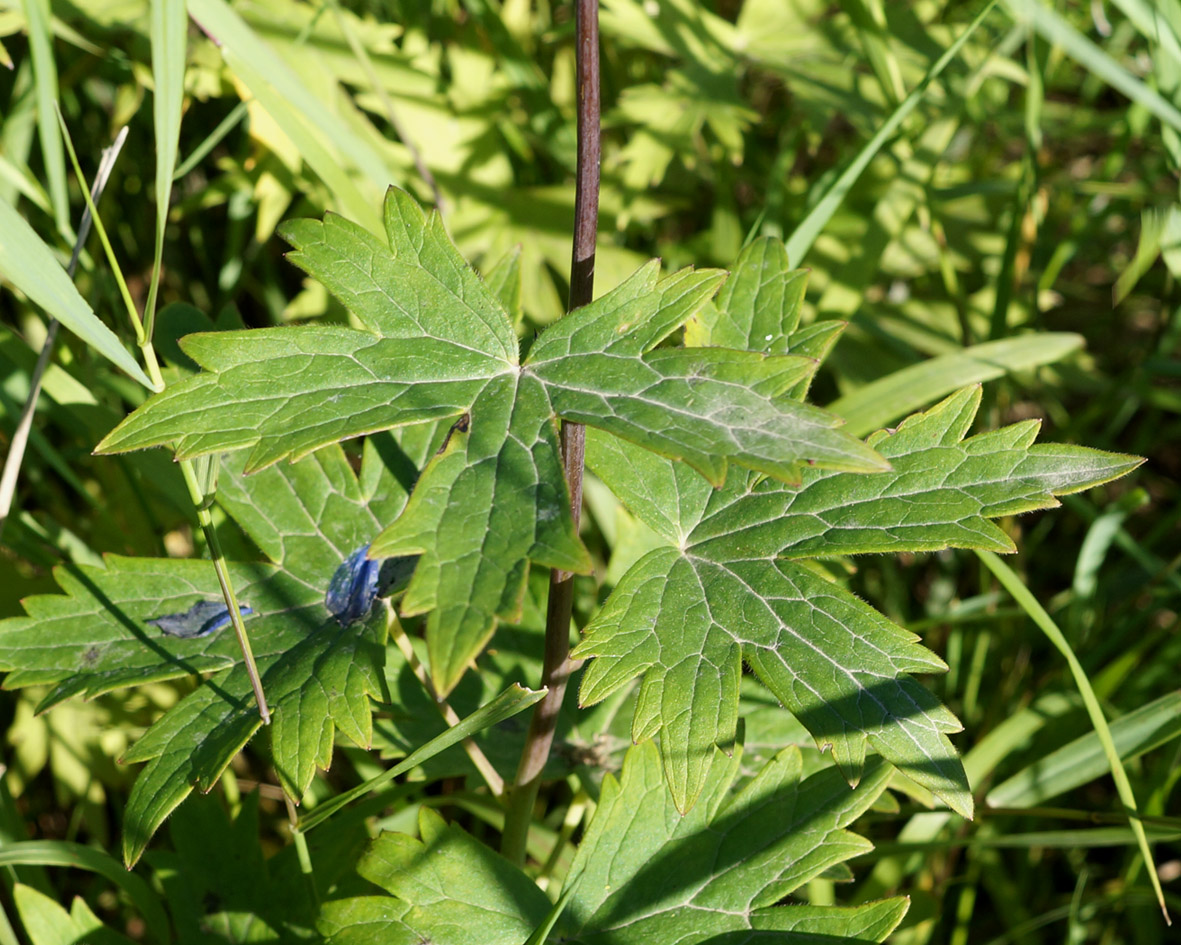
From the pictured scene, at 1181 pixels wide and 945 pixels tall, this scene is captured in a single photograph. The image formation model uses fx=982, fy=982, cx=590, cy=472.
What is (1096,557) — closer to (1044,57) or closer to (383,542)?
(1044,57)

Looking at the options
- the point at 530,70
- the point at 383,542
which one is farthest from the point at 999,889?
the point at 530,70

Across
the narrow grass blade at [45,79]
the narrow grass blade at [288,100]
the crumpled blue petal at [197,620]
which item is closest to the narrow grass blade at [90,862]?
the crumpled blue petal at [197,620]

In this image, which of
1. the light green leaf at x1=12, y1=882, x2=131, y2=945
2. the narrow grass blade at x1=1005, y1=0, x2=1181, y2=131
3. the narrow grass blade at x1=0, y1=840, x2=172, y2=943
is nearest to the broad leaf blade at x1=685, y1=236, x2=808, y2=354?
the narrow grass blade at x1=1005, y1=0, x2=1181, y2=131

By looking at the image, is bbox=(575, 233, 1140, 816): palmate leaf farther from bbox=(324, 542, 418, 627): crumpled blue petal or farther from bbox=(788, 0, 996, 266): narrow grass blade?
bbox=(788, 0, 996, 266): narrow grass blade

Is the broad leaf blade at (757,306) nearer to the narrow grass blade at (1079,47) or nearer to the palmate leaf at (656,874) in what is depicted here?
the narrow grass blade at (1079,47)

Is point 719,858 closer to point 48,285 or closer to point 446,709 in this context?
point 446,709

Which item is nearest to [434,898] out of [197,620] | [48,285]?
[197,620]
